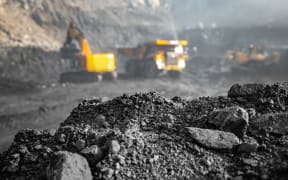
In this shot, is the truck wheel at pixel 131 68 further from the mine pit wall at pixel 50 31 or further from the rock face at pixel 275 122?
the rock face at pixel 275 122

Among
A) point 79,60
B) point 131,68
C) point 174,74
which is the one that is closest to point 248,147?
point 79,60

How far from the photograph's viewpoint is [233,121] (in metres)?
2.99

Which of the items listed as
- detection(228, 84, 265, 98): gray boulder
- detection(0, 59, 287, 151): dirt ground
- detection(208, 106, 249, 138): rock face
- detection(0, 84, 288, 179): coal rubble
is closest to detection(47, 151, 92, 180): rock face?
detection(0, 84, 288, 179): coal rubble

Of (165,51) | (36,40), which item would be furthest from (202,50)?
(36,40)

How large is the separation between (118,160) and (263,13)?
5065 centimetres

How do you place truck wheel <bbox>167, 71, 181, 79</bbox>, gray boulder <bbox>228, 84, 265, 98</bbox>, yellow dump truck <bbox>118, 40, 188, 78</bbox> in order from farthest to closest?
truck wheel <bbox>167, 71, 181, 79</bbox> → yellow dump truck <bbox>118, 40, 188, 78</bbox> → gray boulder <bbox>228, 84, 265, 98</bbox>

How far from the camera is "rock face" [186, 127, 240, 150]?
2.83 meters

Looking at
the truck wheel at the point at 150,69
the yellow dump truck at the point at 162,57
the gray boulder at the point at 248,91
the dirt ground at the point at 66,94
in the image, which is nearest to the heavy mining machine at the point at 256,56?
the dirt ground at the point at 66,94

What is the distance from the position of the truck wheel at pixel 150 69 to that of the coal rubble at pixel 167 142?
14.2m

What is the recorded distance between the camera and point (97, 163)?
2.67 meters

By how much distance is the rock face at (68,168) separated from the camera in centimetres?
247

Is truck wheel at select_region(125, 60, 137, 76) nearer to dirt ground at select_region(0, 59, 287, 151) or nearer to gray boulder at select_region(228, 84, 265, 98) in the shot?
dirt ground at select_region(0, 59, 287, 151)

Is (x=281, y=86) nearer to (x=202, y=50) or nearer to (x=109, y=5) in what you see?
(x=109, y=5)

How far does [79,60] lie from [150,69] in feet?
14.4
